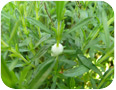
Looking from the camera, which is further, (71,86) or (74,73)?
(71,86)

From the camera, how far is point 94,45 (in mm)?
905

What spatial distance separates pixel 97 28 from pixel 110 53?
0.19m

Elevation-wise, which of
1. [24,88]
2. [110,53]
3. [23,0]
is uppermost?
[23,0]

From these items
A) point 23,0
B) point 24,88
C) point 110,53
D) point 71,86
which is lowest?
point 71,86

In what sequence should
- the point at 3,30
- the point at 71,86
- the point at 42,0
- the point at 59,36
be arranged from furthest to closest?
1. the point at 3,30
2. the point at 42,0
3. the point at 71,86
4. the point at 59,36

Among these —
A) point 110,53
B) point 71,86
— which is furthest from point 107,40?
point 71,86

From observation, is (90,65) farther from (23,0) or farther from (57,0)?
(23,0)

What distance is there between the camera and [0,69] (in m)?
0.52

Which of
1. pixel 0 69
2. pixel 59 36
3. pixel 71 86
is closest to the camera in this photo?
pixel 0 69

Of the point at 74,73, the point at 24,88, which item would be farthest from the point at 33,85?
the point at 74,73

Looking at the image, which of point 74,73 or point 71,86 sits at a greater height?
point 74,73

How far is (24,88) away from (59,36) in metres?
0.27

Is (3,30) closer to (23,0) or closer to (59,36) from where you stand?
(23,0)

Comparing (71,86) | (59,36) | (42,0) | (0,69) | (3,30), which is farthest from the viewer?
(3,30)
